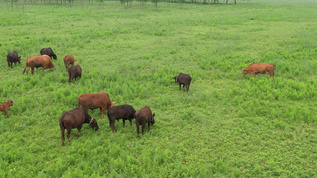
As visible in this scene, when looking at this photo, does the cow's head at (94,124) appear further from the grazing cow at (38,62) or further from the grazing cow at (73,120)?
the grazing cow at (38,62)

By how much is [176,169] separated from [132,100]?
503cm

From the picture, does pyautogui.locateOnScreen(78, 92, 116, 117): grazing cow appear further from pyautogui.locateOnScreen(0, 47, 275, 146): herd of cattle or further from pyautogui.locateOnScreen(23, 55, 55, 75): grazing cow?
pyautogui.locateOnScreen(23, 55, 55, 75): grazing cow

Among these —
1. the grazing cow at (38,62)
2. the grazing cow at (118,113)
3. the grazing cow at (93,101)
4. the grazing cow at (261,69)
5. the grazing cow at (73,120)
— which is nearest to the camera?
the grazing cow at (73,120)

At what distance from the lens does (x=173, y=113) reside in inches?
398

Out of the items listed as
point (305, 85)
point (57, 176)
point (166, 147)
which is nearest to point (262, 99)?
point (305, 85)

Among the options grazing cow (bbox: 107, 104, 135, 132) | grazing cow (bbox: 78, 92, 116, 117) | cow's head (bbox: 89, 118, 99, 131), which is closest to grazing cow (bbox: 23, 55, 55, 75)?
grazing cow (bbox: 78, 92, 116, 117)

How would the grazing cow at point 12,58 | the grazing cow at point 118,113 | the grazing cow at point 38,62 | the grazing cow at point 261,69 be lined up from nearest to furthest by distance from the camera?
the grazing cow at point 118,113, the grazing cow at point 261,69, the grazing cow at point 38,62, the grazing cow at point 12,58

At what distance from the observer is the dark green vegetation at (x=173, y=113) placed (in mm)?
7008

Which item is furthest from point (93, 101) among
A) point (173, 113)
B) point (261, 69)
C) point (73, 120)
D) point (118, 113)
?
point (261, 69)

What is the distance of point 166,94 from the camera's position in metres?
11.8

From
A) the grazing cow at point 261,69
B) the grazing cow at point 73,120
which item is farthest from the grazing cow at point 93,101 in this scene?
the grazing cow at point 261,69

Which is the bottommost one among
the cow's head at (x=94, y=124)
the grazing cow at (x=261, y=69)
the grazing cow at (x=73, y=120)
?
the cow's head at (x=94, y=124)

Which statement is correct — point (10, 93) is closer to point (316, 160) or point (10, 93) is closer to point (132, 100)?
point (132, 100)

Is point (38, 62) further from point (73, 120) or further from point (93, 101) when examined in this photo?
point (73, 120)
